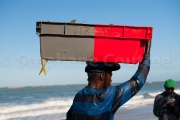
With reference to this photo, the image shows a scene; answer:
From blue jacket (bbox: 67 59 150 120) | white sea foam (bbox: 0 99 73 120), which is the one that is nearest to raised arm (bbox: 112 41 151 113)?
blue jacket (bbox: 67 59 150 120)

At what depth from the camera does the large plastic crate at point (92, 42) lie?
2010 mm

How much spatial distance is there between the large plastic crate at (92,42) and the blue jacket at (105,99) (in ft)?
0.47

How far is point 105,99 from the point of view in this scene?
192cm

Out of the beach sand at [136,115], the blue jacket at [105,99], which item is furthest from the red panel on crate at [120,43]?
the beach sand at [136,115]

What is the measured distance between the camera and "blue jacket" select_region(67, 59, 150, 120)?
192cm

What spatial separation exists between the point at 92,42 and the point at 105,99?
44 cm

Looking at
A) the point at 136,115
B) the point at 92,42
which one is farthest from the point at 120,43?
the point at 136,115

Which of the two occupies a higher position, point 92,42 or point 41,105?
point 92,42

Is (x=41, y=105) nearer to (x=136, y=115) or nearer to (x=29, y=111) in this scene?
(x=29, y=111)

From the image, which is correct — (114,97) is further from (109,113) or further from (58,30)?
(58,30)

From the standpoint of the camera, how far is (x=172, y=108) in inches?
176

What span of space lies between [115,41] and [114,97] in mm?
413

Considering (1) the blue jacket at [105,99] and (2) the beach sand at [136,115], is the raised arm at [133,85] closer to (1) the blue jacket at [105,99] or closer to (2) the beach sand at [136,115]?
(1) the blue jacket at [105,99]

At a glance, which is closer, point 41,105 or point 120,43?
point 120,43
